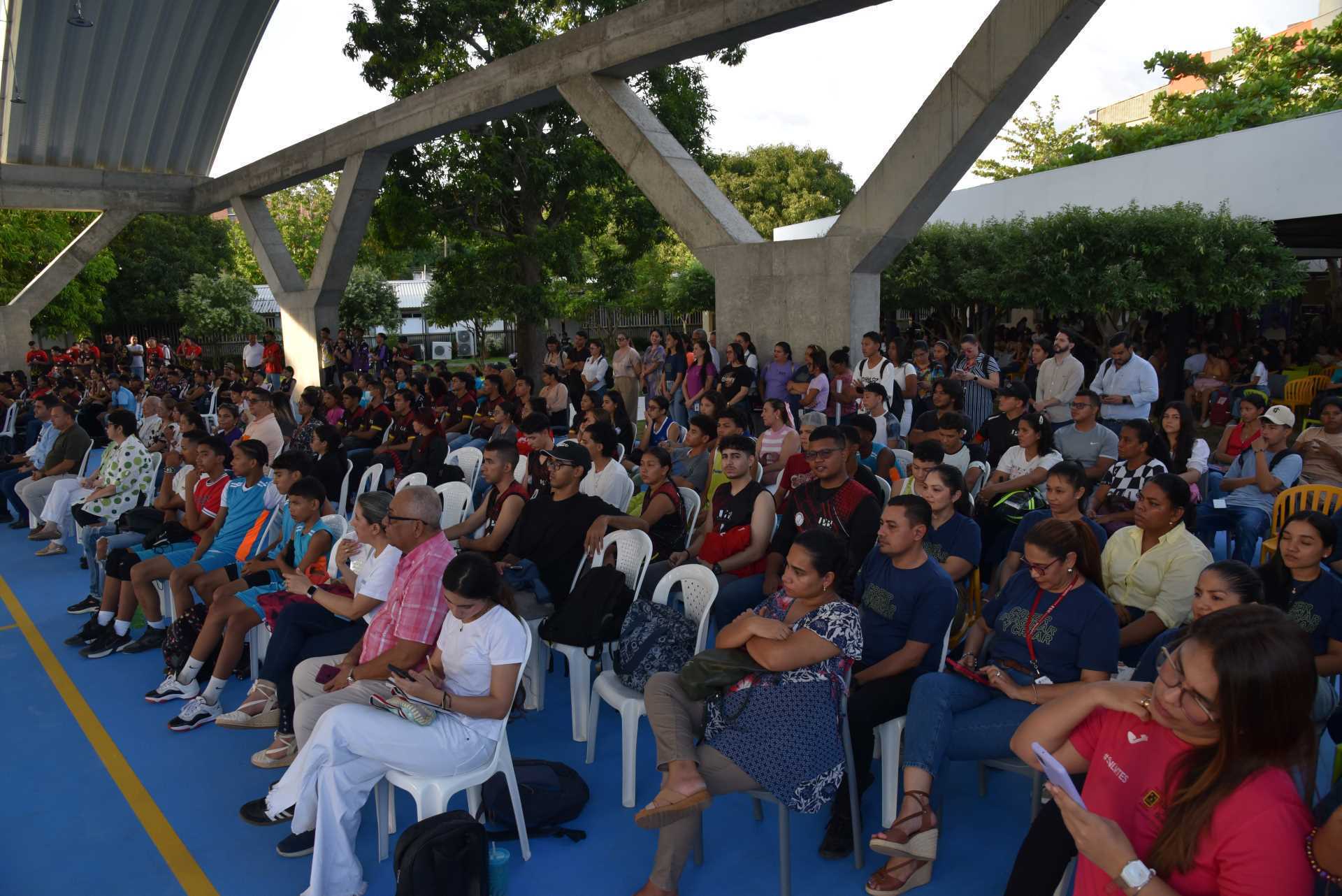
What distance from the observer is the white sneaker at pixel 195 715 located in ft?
15.0

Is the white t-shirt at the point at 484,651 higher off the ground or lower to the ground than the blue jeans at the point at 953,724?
higher

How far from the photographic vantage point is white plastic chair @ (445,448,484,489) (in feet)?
23.7

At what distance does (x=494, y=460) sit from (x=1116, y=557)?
334cm

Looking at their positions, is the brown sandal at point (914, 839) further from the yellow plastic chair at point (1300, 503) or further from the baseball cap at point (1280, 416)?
the baseball cap at point (1280, 416)

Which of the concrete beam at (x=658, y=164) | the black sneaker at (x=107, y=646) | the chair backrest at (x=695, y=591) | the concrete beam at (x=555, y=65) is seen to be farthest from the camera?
the concrete beam at (x=658, y=164)

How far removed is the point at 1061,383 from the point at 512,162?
427 inches

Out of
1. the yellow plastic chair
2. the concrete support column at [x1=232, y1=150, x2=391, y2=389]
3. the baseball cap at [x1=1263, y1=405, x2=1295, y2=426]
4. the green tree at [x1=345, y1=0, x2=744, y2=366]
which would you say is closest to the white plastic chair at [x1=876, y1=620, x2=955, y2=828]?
the yellow plastic chair

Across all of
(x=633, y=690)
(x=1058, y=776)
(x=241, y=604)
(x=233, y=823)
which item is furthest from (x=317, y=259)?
(x=1058, y=776)

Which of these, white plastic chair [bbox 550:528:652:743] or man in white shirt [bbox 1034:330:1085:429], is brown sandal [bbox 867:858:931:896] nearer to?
white plastic chair [bbox 550:528:652:743]

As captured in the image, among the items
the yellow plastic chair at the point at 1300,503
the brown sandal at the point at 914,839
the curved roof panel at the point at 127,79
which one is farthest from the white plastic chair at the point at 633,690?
the curved roof panel at the point at 127,79

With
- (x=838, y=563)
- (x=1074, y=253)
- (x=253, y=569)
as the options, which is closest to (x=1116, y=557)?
(x=838, y=563)

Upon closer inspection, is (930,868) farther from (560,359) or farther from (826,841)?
(560,359)

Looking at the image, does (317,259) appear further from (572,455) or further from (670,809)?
(670,809)

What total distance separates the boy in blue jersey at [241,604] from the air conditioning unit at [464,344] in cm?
3144
